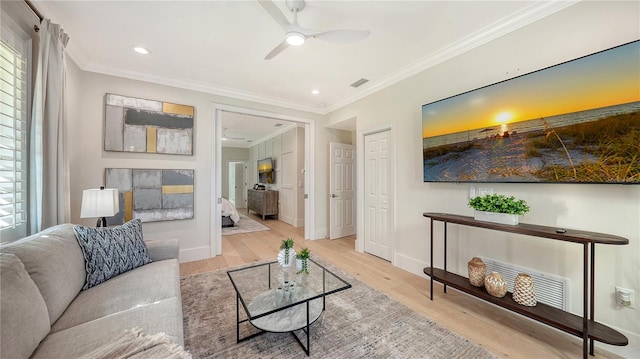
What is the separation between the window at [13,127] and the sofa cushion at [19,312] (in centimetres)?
81

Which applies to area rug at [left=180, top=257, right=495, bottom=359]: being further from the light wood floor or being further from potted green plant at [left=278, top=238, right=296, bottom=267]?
potted green plant at [left=278, top=238, right=296, bottom=267]

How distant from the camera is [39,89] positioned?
69.5 inches

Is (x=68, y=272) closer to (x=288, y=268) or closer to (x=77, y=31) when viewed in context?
(x=288, y=268)

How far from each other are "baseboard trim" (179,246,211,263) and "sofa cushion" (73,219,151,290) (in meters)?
1.40

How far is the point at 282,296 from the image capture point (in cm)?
178

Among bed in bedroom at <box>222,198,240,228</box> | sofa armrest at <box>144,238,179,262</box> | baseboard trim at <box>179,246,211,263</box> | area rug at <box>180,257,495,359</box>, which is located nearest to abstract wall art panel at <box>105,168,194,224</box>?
baseboard trim at <box>179,246,211,263</box>

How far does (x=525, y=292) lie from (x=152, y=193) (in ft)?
13.8

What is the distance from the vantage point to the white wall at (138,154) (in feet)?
9.11

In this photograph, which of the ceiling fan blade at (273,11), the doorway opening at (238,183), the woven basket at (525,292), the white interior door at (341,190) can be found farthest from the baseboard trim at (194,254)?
the doorway opening at (238,183)

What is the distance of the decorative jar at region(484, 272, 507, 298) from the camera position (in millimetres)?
1897

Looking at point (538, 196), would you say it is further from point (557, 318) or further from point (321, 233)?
point (321, 233)

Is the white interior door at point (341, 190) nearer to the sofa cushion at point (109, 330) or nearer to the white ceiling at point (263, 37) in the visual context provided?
the white ceiling at point (263, 37)

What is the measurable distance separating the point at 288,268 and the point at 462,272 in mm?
1881

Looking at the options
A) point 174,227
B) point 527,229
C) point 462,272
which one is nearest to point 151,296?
point 174,227
